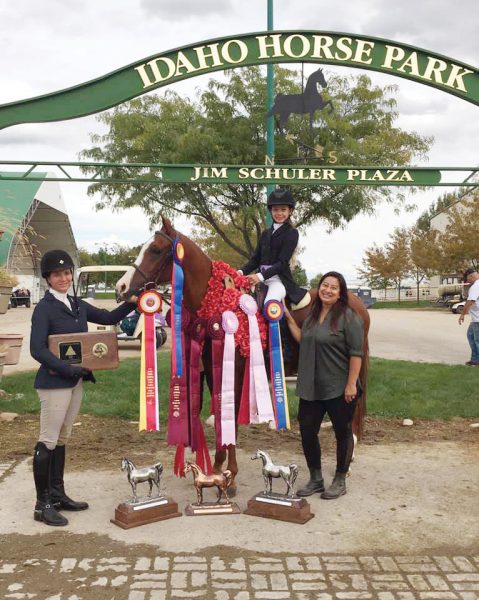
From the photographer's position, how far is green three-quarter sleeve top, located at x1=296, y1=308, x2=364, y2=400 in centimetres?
509

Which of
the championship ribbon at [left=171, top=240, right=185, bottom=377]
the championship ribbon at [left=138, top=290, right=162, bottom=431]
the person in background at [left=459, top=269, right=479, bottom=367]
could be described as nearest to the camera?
the championship ribbon at [left=171, top=240, right=185, bottom=377]

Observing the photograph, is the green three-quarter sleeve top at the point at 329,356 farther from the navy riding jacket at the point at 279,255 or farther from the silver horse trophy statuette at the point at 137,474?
the silver horse trophy statuette at the point at 137,474

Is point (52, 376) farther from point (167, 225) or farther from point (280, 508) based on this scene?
point (280, 508)

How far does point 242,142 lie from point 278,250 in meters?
12.1

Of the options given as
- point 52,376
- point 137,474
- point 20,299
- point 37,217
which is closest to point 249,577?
point 137,474

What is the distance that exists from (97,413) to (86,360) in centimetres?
393

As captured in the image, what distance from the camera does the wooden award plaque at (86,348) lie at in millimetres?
4586

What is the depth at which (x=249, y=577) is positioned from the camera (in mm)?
3736

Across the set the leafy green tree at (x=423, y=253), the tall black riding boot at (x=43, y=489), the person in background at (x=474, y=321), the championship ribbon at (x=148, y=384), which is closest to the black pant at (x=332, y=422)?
the championship ribbon at (x=148, y=384)

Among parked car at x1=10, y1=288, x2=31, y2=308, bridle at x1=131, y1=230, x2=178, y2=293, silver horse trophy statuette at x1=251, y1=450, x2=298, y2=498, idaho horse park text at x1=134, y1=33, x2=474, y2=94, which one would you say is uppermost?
idaho horse park text at x1=134, y1=33, x2=474, y2=94

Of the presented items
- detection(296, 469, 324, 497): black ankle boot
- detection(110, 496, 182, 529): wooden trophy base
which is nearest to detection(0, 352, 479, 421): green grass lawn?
detection(296, 469, 324, 497): black ankle boot

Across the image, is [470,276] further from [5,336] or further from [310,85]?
[5,336]

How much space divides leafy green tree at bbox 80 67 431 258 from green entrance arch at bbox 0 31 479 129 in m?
9.18

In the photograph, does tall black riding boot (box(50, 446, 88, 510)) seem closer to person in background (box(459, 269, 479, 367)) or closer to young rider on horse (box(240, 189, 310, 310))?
young rider on horse (box(240, 189, 310, 310))
